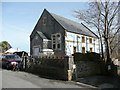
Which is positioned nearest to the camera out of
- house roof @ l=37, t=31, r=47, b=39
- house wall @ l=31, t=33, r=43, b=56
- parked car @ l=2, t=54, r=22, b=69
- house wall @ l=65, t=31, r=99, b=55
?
parked car @ l=2, t=54, r=22, b=69

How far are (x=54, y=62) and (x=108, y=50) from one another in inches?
357

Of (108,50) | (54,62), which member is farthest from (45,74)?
(108,50)

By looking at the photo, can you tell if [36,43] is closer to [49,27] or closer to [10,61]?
[49,27]

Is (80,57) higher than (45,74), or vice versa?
(80,57)

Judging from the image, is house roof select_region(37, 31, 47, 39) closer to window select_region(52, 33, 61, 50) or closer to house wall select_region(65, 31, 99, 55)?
window select_region(52, 33, 61, 50)

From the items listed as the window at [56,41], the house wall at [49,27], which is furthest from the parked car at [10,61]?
the window at [56,41]

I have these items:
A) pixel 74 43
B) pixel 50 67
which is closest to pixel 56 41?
pixel 74 43

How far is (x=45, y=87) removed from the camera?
15.6m

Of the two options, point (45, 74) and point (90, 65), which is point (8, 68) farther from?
point (90, 65)

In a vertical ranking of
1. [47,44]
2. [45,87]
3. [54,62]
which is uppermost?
[47,44]

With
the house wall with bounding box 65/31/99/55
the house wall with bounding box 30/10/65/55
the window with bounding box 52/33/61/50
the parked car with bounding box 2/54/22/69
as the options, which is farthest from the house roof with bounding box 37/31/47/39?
the parked car with bounding box 2/54/22/69

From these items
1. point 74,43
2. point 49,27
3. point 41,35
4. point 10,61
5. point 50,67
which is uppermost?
point 49,27

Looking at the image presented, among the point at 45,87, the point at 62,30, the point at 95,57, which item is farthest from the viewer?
the point at 62,30

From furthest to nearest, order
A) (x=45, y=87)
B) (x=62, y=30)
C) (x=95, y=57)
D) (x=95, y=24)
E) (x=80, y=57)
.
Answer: (x=62, y=30) → (x=95, y=24) → (x=95, y=57) → (x=80, y=57) → (x=45, y=87)
